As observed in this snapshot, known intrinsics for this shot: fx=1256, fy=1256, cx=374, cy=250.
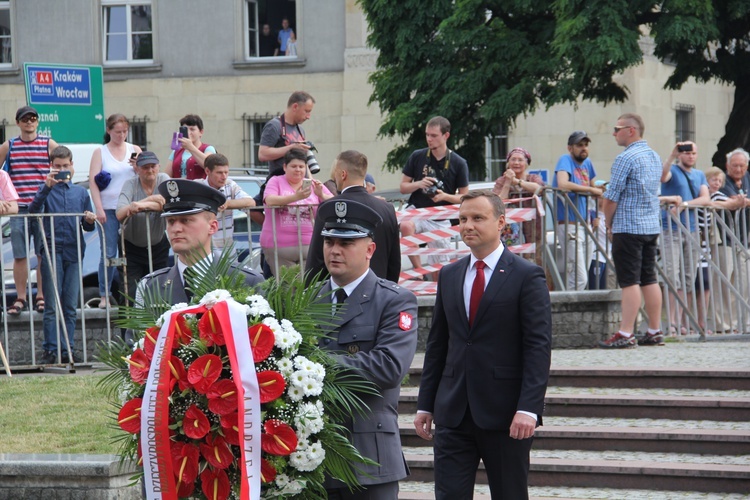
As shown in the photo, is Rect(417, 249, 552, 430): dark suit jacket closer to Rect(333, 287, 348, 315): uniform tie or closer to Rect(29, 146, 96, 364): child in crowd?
Rect(333, 287, 348, 315): uniform tie

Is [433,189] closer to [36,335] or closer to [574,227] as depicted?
[574,227]

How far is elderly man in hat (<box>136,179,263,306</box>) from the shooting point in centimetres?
547

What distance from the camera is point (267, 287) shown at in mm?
5188

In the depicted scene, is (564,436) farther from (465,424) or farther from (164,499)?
(164,499)

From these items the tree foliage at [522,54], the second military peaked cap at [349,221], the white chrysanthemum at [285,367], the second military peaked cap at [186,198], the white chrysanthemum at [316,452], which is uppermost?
the tree foliage at [522,54]

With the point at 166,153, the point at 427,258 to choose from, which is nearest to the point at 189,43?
the point at 166,153

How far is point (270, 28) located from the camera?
30.8 m

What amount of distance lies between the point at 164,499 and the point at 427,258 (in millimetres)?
8155

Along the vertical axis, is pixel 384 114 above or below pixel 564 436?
above

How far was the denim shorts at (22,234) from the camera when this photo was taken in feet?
36.8

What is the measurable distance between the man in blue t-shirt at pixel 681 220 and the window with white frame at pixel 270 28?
60.3ft

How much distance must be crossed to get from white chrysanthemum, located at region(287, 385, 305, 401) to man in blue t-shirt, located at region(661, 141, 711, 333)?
855cm

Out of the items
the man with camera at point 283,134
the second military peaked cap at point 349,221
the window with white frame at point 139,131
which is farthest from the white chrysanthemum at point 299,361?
the window with white frame at point 139,131

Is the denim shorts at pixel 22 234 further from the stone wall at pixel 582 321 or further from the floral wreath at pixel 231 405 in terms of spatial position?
the floral wreath at pixel 231 405
